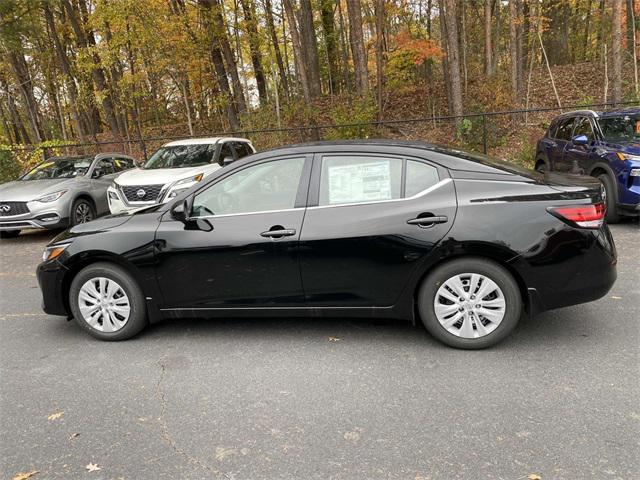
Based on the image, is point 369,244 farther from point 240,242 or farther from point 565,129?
point 565,129

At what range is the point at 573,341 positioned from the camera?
12.8ft

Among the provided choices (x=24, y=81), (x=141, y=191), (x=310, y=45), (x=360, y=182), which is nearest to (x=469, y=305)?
(x=360, y=182)

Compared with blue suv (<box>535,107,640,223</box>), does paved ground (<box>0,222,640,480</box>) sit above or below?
below

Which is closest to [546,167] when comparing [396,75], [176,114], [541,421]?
[541,421]

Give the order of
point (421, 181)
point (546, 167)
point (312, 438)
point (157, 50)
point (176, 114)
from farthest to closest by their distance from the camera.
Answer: point (176, 114)
point (157, 50)
point (546, 167)
point (421, 181)
point (312, 438)

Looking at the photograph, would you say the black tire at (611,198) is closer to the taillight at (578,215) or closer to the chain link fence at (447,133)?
the taillight at (578,215)

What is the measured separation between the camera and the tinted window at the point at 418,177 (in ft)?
12.7

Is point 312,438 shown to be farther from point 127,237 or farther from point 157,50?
point 157,50

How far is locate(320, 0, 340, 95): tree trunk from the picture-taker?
2402cm

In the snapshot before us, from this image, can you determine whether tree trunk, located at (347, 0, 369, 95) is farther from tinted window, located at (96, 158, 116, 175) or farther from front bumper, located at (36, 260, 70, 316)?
front bumper, located at (36, 260, 70, 316)

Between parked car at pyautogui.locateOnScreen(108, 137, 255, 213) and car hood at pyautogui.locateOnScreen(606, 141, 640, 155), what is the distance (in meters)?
6.32

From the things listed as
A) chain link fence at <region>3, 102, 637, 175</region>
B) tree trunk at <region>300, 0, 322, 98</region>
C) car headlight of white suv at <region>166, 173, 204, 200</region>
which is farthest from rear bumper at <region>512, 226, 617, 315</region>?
tree trunk at <region>300, 0, 322, 98</region>

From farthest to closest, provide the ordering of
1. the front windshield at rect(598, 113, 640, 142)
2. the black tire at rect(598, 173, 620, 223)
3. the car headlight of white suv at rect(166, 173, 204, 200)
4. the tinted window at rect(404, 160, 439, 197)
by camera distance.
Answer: the car headlight of white suv at rect(166, 173, 204, 200) < the front windshield at rect(598, 113, 640, 142) < the black tire at rect(598, 173, 620, 223) < the tinted window at rect(404, 160, 439, 197)

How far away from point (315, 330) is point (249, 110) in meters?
14.9
